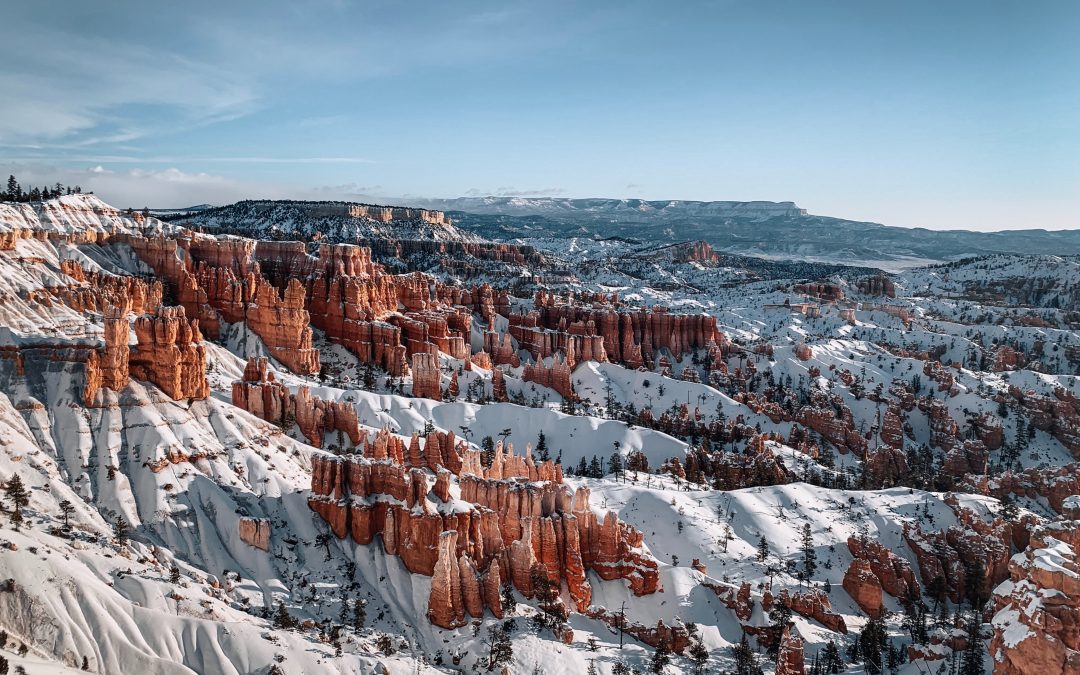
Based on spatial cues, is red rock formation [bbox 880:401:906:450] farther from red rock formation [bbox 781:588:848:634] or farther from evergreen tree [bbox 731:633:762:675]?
evergreen tree [bbox 731:633:762:675]

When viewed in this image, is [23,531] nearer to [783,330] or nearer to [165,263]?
[165,263]

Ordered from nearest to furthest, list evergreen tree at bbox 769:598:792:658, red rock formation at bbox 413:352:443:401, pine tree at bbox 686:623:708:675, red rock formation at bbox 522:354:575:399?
pine tree at bbox 686:623:708:675 → evergreen tree at bbox 769:598:792:658 → red rock formation at bbox 413:352:443:401 → red rock formation at bbox 522:354:575:399

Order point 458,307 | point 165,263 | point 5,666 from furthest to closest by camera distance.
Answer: point 458,307 < point 165,263 < point 5,666

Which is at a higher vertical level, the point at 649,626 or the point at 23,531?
the point at 23,531

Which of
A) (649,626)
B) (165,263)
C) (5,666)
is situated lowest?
(649,626)

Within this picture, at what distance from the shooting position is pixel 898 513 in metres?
56.5

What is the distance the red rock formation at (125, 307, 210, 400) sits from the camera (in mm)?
46656

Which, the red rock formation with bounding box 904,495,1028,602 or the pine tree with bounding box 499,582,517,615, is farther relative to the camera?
the red rock formation with bounding box 904,495,1028,602

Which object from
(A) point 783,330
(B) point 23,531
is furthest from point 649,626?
(A) point 783,330

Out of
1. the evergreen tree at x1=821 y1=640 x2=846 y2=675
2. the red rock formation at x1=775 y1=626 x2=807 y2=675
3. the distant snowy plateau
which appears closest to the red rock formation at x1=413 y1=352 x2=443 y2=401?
the distant snowy plateau

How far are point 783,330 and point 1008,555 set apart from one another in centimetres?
9488

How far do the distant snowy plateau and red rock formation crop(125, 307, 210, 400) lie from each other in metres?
0.15

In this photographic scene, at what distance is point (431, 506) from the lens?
42.1 meters

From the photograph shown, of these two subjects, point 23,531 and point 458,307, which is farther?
point 458,307
